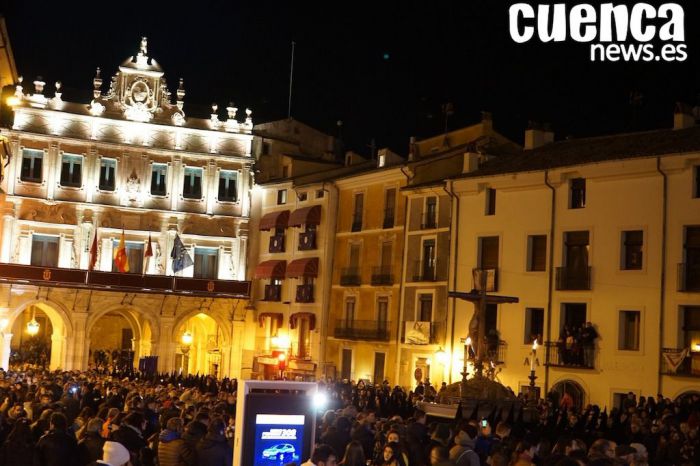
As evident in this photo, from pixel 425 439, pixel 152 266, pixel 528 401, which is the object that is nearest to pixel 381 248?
pixel 152 266

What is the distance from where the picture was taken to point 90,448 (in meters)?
13.8

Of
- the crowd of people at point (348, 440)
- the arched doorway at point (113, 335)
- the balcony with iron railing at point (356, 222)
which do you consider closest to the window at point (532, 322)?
the balcony with iron railing at point (356, 222)

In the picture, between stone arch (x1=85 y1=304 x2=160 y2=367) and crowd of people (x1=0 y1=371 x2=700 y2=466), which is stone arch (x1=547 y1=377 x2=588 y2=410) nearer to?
crowd of people (x1=0 y1=371 x2=700 y2=466)

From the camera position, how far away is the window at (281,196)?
57388mm

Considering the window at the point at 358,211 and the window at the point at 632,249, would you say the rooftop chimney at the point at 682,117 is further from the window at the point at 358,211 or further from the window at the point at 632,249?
the window at the point at 358,211

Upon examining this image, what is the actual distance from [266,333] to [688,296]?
1086 inches

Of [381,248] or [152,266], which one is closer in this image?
[381,248]

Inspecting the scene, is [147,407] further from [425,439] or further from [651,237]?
[651,237]

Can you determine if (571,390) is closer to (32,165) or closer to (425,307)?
(425,307)

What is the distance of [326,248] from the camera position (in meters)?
53.1

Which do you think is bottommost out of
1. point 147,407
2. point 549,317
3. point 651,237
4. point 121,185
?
point 147,407

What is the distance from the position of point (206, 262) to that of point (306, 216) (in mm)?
8111

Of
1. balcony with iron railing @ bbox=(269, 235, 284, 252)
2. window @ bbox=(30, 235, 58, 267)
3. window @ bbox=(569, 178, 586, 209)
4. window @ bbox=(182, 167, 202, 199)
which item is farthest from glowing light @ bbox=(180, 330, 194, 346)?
window @ bbox=(569, 178, 586, 209)

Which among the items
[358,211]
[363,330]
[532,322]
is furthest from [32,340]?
[532,322]
